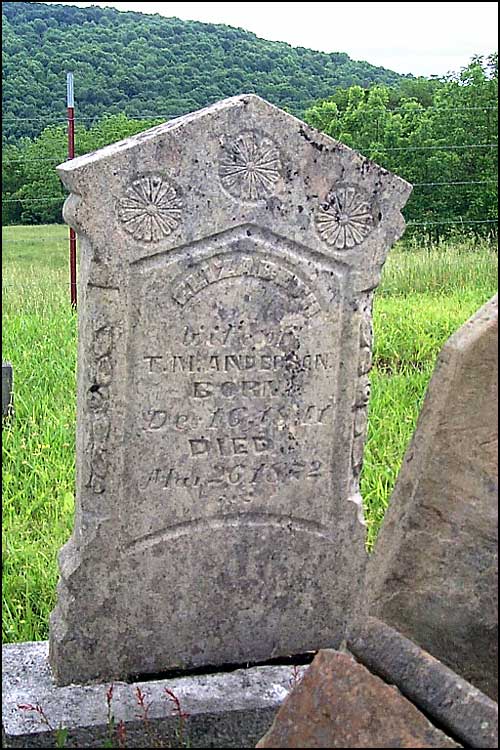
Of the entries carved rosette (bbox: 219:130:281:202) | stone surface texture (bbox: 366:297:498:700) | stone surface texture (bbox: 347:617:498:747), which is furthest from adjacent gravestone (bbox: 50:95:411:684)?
stone surface texture (bbox: 347:617:498:747)

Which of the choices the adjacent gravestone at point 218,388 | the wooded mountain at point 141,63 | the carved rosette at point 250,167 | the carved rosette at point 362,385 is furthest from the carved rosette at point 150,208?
the wooded mountain at point 141,63

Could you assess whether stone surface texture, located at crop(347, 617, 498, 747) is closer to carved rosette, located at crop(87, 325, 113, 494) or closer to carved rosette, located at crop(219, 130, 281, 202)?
carved rosette, located at crop(87, 325, 113, 494)

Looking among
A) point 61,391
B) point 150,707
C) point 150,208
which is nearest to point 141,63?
point 61,391

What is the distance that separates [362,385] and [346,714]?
155 cm

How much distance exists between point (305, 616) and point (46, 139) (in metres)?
10.1

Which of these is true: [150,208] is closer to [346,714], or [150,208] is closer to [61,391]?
[346,714]

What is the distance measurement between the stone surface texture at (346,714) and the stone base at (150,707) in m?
1.07

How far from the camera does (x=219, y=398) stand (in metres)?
3.15

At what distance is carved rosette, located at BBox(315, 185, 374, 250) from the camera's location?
313cm

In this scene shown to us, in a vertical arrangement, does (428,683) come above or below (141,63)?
below

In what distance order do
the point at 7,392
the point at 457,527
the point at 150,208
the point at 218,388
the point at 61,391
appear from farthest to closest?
the point at 61,391, the point at 7,392, the point at 218,388, the point at 150,208, the point at 457,527

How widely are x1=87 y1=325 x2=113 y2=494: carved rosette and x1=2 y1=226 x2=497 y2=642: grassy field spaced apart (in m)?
0.84

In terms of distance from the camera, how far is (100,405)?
306cm

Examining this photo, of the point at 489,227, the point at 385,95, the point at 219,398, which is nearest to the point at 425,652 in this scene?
the point at 219,398
